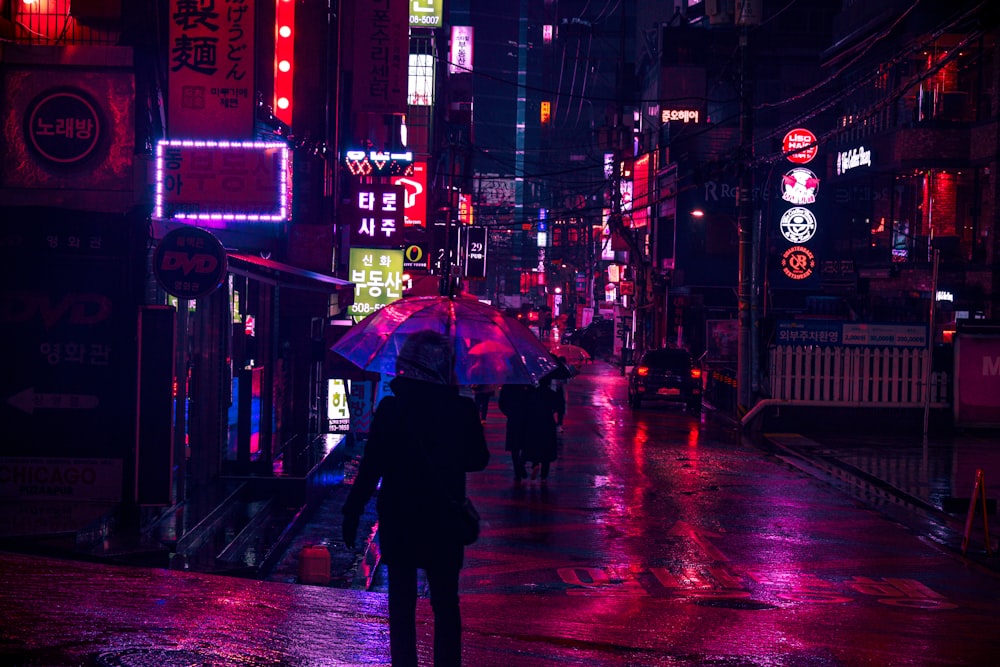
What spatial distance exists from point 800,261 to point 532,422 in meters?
21.2

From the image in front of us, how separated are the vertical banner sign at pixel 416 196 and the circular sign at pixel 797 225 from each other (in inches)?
473

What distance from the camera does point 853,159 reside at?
4428 centimetres

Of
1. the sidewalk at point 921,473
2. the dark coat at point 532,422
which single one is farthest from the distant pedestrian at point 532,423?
the sidewalk at point 921,473

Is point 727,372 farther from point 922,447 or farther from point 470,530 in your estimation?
point 470,530

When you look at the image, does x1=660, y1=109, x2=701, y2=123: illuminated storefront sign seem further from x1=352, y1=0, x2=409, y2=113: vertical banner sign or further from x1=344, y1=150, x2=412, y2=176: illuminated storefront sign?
x1=352, y1=0, x2=409, y2=113: vertical banner sign

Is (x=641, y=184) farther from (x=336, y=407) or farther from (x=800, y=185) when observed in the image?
(x=336, y=407)

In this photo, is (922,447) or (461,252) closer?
(922,447)

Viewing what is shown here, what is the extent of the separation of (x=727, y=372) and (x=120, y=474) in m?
24.6

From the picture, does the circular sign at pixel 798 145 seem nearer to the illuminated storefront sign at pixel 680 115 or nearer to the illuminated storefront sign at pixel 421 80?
the illuminated storefront sign at pixel 421 80

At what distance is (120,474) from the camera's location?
12.2m

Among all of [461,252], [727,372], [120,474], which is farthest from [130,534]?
[461,252]

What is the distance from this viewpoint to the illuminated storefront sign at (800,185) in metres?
34.0

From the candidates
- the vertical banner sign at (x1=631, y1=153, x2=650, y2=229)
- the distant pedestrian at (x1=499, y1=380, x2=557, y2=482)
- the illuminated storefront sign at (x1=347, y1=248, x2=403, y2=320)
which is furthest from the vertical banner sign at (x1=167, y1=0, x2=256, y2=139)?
the vertical banner sign at (x1=631, y1=153, x2=650, y2=229)

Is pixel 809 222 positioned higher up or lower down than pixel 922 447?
higher up
